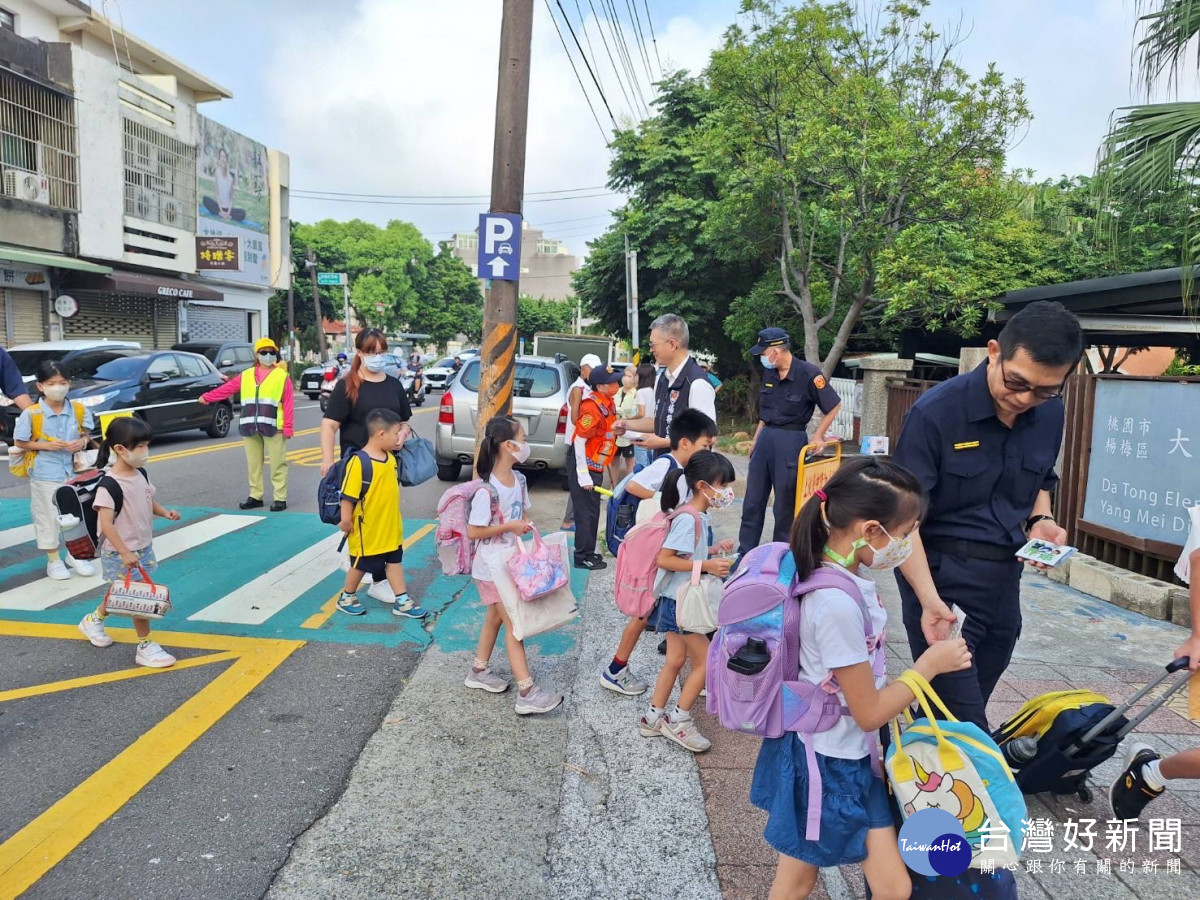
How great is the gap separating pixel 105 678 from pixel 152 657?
23cm

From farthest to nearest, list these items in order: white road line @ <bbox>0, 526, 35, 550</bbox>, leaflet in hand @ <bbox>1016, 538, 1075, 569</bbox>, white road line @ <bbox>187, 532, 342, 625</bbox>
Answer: white road line @ <bbox>0, 526, 35, 550</bbox> → white road line @ <bbox>187, 532, 342, 625</bbox> → leaflet in hand @ <bbox>1016, 538, 1075, 569</bbox>

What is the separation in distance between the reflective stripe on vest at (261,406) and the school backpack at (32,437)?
2.23 meters

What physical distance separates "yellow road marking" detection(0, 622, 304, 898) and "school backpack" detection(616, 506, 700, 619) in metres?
2.03

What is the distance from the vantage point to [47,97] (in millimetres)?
21406

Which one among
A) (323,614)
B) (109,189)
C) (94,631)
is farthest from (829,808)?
(109,189)

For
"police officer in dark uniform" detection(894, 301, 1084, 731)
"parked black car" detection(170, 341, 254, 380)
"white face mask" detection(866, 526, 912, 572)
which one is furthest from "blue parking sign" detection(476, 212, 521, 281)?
"parked black car" detection(170, 341, 254, 380)

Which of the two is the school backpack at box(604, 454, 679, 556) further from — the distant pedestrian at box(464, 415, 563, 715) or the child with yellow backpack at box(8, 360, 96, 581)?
the child with yellow backpack at box(8, 360, 96, 581)

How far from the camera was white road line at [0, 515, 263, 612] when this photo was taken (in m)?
5.46

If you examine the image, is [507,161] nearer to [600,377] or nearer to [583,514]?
[600,377]

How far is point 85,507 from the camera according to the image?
452 centimetres

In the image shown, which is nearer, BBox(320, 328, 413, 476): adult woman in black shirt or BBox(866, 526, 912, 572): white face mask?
BBox(866, 526, 912, 572): white face mask

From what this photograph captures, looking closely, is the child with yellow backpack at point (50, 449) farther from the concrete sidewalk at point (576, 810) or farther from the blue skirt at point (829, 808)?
the blue skirt at point (829, 808)

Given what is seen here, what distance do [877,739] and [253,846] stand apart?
2.18 metres

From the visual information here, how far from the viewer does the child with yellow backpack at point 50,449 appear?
19.1ft
